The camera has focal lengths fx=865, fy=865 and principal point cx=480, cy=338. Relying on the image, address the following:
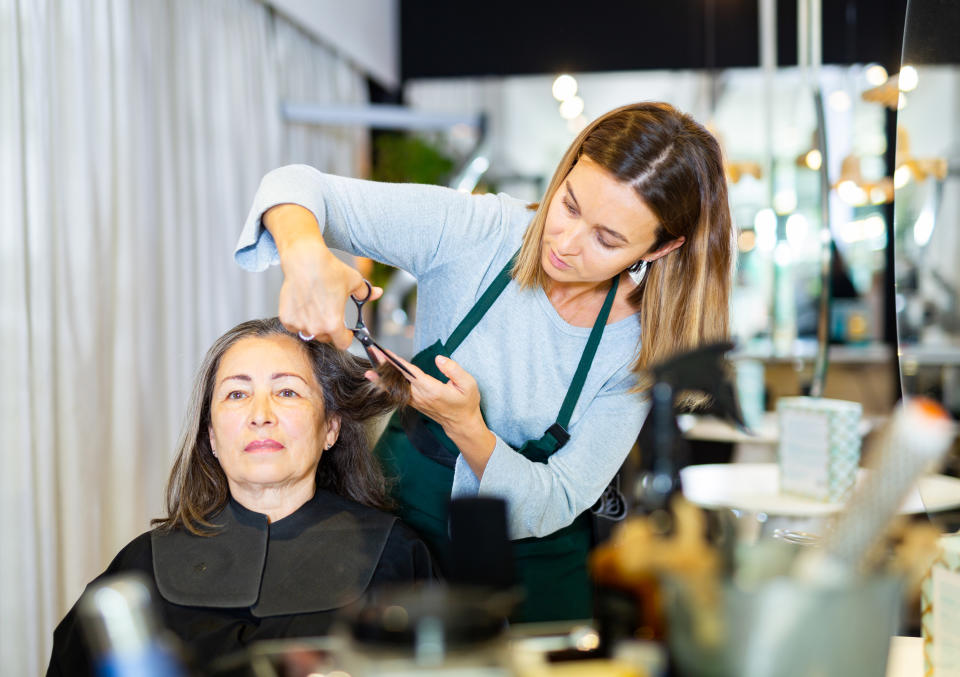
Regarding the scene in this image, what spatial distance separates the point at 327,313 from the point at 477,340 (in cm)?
46

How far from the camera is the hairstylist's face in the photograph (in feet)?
4.49

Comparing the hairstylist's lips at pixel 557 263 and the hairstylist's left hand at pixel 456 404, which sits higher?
the hairstylist's lips at pixel 557 263

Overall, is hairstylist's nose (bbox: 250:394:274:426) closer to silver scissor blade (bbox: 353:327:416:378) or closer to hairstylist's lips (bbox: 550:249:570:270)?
silver scissor blade (bbox: 353:327:416:378)

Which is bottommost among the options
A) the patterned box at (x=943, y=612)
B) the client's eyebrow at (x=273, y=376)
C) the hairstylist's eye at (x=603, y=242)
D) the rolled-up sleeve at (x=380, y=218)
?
the patterned box at (x=943, y=612)

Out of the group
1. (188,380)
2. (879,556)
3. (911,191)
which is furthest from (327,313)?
(188,380)

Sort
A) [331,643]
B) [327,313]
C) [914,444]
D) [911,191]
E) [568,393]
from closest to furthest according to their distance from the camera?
[914,444]
[331,643]
[327,313]
[911,191]
[568,393]

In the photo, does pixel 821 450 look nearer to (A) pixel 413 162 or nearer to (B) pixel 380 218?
(B) pixel 380 218

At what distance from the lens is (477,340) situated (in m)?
1.58

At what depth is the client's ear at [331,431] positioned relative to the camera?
1673 mm

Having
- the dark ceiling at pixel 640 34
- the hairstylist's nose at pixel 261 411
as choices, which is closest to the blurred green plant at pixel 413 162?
the dark ceiling at pixel 640 34

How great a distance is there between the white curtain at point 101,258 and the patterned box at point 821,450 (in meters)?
2.19

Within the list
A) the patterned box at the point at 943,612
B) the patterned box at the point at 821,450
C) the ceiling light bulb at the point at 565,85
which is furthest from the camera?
the ceiling light bulb at the point at 565,85

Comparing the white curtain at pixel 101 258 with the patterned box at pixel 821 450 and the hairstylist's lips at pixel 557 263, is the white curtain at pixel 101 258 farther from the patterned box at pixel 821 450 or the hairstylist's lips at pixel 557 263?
the patterned box at pixel 821 450

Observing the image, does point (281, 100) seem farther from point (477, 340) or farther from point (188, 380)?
point (477, 340)
